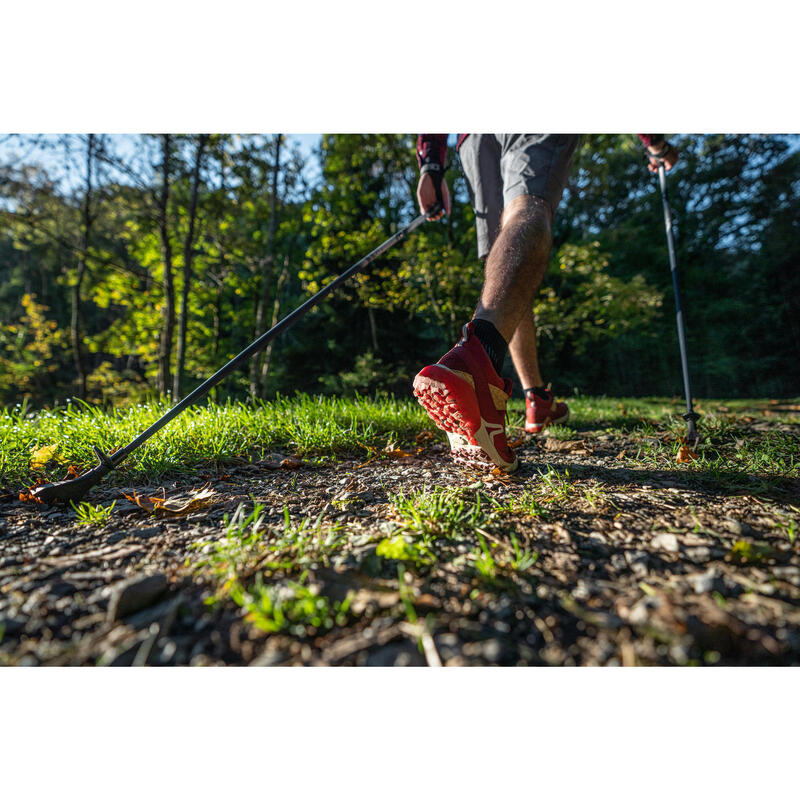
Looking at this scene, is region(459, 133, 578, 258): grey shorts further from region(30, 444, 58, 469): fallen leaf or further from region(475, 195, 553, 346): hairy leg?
region(30, 444, 58, 469): fallen leaf

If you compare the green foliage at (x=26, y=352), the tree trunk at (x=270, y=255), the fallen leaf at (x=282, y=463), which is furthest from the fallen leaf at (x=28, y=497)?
the green foliage at (x=26, y=352)

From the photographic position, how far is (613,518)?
110 cm

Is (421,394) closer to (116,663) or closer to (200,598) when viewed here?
(200,598)

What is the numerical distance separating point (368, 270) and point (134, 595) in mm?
8915

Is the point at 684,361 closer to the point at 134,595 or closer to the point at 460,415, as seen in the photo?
the point at 460,415

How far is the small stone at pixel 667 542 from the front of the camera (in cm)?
89

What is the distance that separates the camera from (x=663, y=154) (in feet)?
8.49

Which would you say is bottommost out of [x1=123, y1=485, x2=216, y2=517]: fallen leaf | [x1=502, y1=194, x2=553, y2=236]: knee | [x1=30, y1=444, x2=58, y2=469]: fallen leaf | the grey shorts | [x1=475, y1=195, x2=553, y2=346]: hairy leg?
[x1=123, y1=485, x2=216, y2=517]: fallen leaf

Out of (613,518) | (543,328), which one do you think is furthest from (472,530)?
(543,328)

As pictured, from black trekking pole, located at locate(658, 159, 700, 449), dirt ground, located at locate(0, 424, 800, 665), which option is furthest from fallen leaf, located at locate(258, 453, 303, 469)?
black trekking pole, located at locate(658, 159, 700, 449)

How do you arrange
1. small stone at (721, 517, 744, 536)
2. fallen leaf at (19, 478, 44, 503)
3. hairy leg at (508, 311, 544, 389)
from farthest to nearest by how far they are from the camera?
hairy leg at (508, 311, 544, 389), fallen leaf at (19, 478, 44, 503), small stone at (721, 517, 744, 536)

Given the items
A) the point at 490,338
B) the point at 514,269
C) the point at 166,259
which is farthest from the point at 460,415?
the point at 166,259

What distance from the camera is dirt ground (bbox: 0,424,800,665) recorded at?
0.62m

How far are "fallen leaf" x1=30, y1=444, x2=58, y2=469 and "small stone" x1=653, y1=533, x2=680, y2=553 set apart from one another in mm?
2622
